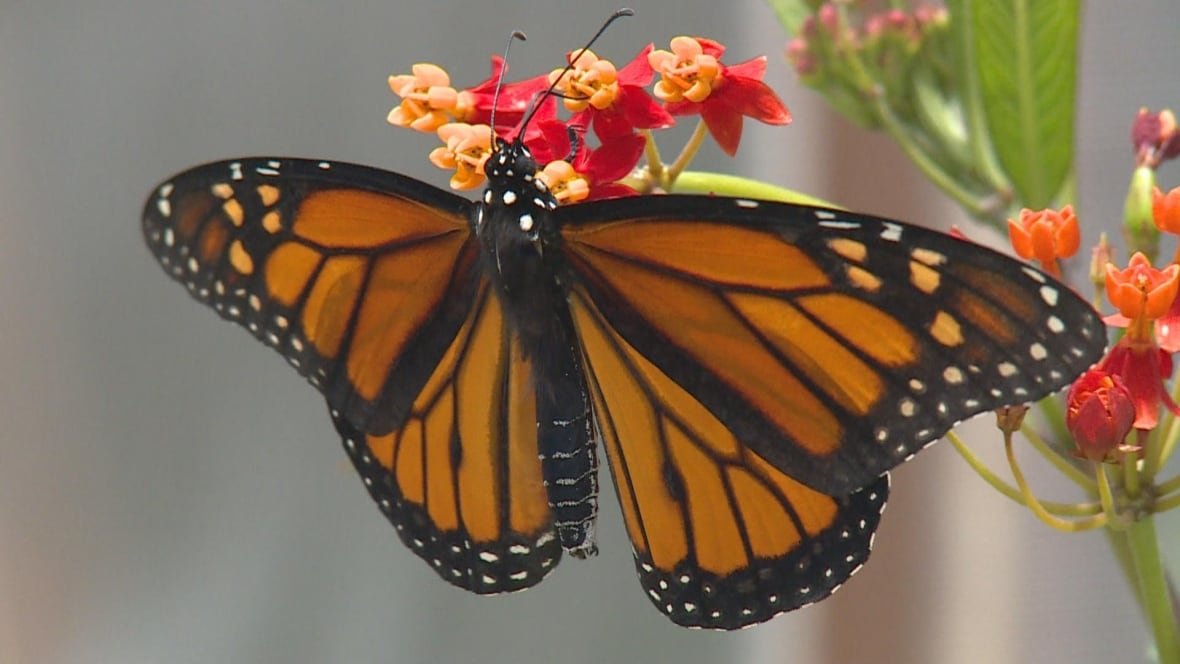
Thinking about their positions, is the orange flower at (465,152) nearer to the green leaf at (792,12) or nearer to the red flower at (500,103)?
the red flower at (500,103)

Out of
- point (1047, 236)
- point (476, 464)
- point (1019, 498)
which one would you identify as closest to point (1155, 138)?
point (1047, 236)

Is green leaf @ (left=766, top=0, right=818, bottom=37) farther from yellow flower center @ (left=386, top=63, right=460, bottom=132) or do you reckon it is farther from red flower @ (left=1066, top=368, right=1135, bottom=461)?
red flower @ (left=1066, top=368, right=1135, bottom=461)

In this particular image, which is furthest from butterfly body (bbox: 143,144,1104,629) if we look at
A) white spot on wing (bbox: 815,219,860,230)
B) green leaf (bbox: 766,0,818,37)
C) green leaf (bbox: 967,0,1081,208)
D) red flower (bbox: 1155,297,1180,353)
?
green leaf (bbox: 766,0,818,37)

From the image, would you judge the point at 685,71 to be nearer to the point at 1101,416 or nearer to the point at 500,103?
the point at 500,103

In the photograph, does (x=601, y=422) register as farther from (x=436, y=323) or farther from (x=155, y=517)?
(x=155, y=517)

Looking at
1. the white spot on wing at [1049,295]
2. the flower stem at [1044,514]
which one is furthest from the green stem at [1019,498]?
the white spot on wing at [1049,295]

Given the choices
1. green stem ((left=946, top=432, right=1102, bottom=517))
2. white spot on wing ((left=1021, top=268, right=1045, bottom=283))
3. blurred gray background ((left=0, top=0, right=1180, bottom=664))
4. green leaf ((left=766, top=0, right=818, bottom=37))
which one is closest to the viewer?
white spot on wing ((left=1021, top=268, right=1045, bottom=283))
